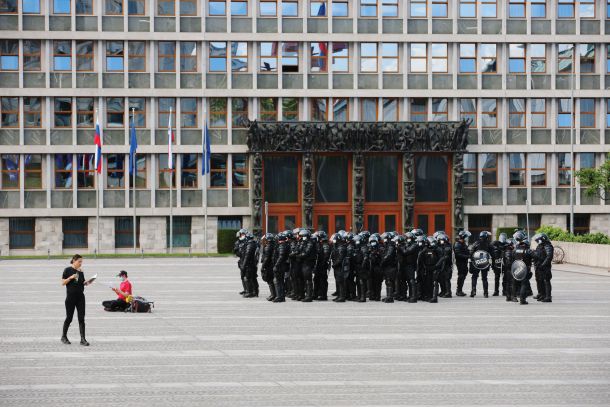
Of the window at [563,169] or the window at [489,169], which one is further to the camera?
the window at [563,169]

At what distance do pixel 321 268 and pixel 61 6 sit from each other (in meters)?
35.1

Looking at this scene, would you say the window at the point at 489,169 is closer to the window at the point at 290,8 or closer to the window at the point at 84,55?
the window at the point at 290,8

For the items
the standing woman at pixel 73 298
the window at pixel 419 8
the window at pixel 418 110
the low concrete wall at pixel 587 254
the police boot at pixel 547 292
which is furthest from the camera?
the window at pixel 419 8

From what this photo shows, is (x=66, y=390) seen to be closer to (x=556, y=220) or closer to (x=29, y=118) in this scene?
(x=29, y=118)

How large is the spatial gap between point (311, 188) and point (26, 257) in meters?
15.0

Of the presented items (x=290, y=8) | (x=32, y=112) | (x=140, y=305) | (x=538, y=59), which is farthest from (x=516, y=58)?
(x=140, y=305)

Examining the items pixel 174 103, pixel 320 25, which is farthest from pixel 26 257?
pixel 320 25

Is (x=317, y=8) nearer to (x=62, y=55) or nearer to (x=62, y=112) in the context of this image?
(x=62, y=55)

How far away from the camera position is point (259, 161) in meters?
57.8

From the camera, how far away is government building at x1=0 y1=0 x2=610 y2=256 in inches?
2281

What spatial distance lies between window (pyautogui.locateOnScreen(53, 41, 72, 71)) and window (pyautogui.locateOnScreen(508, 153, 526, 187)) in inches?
964

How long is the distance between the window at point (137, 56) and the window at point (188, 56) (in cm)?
202

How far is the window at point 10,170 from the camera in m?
58.0

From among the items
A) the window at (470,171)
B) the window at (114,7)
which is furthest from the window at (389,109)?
the window at (114,7)
